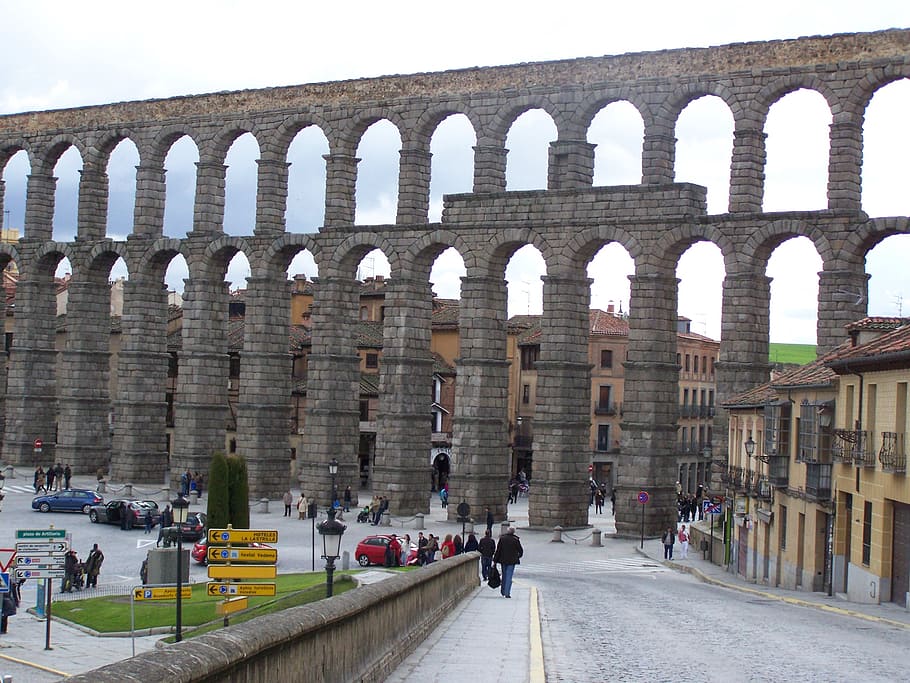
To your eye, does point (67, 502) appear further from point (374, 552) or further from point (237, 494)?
point (374, 552)

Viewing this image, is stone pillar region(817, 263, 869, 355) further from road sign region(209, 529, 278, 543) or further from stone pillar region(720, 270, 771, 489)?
road sign region(209, 529, 278, 543)

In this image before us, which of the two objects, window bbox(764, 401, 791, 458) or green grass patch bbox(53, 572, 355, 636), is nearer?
green grass patch bbox(53, 572, 355, 636)

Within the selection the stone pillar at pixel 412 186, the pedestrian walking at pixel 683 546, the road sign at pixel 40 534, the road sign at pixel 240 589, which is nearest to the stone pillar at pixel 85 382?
the stone pillar at pixel 412 186

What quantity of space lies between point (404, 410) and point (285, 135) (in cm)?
1678

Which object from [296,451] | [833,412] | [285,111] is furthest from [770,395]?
[296,451]

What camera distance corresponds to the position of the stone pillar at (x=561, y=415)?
2318 inches

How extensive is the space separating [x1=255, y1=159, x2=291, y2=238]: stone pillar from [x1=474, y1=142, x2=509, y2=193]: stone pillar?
12663 millimetres

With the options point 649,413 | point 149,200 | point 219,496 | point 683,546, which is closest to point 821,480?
point 683,546

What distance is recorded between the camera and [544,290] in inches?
2370

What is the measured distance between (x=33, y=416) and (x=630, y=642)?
67.8 metres

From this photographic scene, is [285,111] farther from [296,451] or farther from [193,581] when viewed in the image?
[193,581]

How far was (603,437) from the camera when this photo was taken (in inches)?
3681

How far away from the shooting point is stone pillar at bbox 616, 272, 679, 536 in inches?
2238

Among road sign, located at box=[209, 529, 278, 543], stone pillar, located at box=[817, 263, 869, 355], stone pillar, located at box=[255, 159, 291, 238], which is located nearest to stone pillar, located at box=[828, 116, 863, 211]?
stone pillar, located at box=[817, 263, 869, 355]
